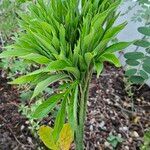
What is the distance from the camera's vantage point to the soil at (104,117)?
6.96 feet

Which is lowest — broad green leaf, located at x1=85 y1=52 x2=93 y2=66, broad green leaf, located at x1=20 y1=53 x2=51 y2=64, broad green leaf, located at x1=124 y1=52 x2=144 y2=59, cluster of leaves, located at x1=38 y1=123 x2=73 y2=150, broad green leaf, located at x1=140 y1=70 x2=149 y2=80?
cluster of leaves, located at x1=38 y1=123 x2=73 y2=150

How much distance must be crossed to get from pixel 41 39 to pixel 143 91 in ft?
3.70

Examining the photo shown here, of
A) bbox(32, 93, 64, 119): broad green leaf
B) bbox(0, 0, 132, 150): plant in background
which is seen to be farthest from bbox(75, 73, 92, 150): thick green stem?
bbox(32, 93, 64, 119): broad green leaf

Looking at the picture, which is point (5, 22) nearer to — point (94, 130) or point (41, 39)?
point (94, 130)

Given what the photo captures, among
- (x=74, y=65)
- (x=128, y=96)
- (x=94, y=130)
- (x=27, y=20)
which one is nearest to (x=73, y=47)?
(x=74, y=65)

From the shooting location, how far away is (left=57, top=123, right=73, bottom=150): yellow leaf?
1.93 metres

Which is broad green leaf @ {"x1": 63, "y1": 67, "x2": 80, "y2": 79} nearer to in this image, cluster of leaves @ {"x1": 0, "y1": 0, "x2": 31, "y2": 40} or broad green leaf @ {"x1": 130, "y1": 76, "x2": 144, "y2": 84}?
broad green leaf @ {"x1": 130, "y1": 76, "x2": 144, "y2": 84}

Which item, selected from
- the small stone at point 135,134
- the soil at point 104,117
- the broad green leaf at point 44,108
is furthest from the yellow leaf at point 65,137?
the small stone at point 135,134

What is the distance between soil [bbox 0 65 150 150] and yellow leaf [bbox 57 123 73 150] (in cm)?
19

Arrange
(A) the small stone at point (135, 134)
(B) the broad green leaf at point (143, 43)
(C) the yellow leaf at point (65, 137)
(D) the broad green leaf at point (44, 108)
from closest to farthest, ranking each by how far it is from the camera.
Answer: (D) the broad green leaf at point (44, 108)
(C) the yellow leaf at point (65, 137)
(B) the broad green leaf at point (143, 43)
(A) the small stone at point (135, 134)

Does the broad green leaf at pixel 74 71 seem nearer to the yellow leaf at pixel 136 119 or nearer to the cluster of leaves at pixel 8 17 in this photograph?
the yellow leaf at pixel 136 119

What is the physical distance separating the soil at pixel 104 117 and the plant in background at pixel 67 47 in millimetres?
467

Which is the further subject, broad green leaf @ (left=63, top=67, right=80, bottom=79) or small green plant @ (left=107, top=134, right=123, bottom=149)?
small green plant @ (left=107, top=134, right=123, bottom=149)

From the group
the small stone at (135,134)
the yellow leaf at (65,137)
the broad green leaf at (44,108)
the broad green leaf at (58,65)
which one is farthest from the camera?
the small stone at (135,134)
